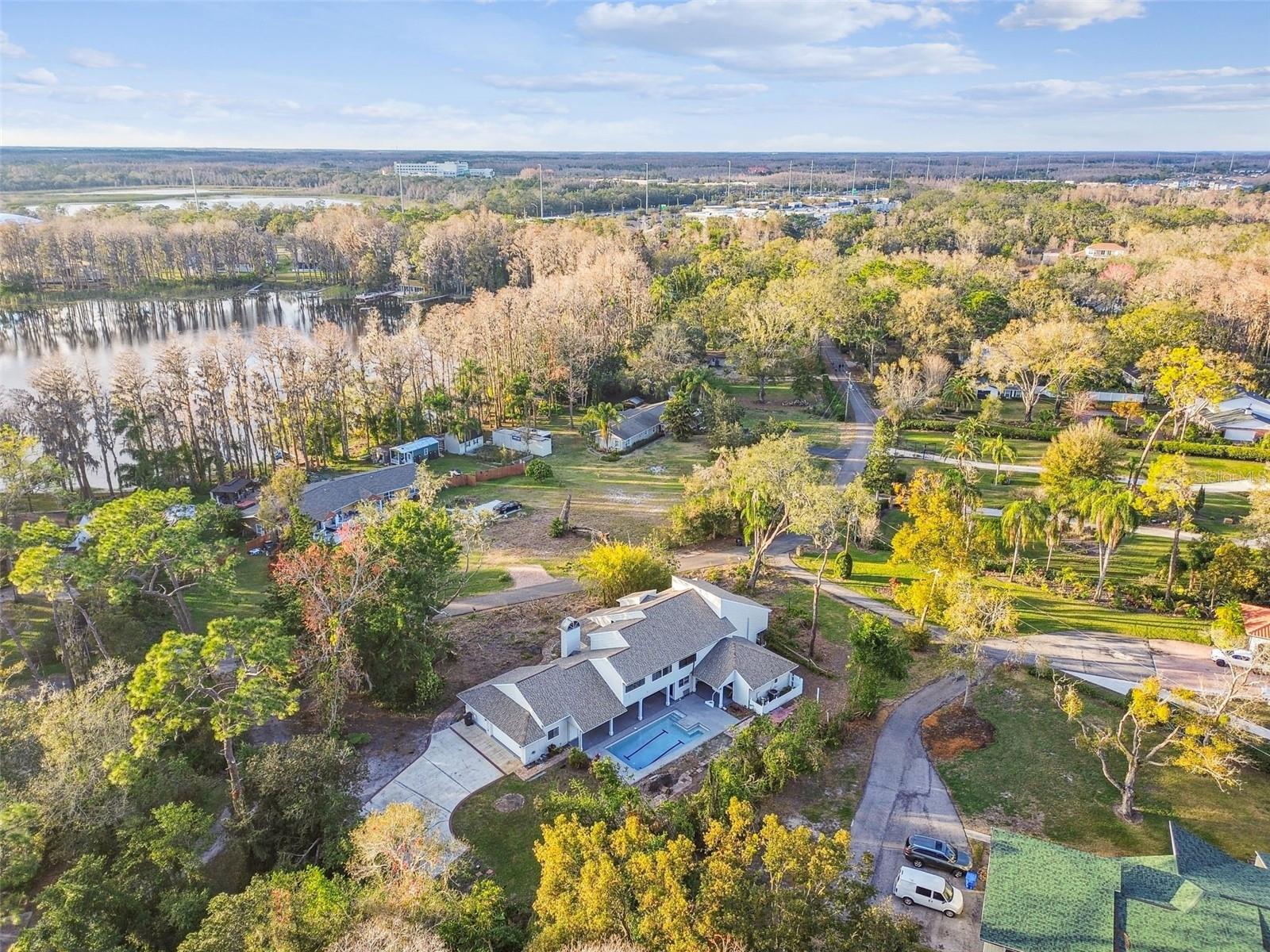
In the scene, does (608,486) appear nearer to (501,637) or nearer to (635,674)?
(501,637)

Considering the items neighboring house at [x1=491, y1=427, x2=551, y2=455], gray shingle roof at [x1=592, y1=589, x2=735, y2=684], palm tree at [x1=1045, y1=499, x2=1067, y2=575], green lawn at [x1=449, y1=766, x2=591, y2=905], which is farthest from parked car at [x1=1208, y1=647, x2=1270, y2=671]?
neighboring house at [x1=491, y1=427, x2=551, y2=455]

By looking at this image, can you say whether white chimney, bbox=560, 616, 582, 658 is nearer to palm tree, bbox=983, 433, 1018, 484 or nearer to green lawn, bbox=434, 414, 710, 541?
green lawn, bbox=434, 414, 710, 541

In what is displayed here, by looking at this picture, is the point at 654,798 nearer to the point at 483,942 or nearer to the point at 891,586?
the point at 483,942

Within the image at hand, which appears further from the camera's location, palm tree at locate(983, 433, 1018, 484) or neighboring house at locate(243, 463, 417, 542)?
palm tree at locate(983, 433, 1018, 484)

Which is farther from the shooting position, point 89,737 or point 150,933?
point 89,737

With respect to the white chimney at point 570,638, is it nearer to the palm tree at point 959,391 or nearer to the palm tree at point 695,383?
the palm tree at point 695,383

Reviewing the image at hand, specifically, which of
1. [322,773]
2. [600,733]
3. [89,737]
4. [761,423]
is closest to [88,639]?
[89,737]

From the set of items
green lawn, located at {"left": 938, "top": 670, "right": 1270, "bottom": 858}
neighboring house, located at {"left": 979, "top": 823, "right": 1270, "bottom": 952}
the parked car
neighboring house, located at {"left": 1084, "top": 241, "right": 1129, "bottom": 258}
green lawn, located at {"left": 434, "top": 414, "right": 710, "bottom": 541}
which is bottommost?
green lawn, located at {"left": 938, "top": 670, "right": 1270, "bottom": 858}
